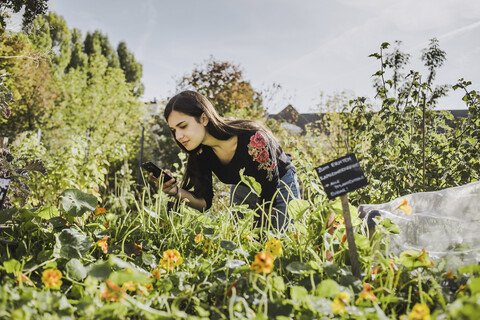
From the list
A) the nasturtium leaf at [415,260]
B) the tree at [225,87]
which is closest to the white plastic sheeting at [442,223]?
the nasturtium leaf at [415,260]

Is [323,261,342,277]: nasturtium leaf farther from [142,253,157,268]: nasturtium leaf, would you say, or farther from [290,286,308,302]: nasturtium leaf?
[142,253,157,268]: nasturtium leaf

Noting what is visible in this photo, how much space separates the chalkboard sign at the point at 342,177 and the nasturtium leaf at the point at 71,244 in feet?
2.18

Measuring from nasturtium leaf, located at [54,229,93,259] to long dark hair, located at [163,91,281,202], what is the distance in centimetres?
92

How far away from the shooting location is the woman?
1698 millimetres

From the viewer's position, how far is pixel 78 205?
100 cm

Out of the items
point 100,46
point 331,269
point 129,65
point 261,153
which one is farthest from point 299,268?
point 129,65

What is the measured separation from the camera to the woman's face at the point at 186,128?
170cm

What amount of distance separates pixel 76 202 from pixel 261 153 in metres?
0.92

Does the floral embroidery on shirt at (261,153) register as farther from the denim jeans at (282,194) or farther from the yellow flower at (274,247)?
the yellow flower at (274,247)

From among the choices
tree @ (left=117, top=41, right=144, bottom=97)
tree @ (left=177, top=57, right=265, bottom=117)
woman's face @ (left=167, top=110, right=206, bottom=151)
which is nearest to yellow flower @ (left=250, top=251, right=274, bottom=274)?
woman's face @ (left=167, top=110, right=206, bottom=151)

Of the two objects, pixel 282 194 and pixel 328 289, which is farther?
pixel 282 194

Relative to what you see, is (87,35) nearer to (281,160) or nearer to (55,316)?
(281,160)

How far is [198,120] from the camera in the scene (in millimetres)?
1752

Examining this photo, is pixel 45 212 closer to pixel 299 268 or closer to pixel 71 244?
pixel 71 244
